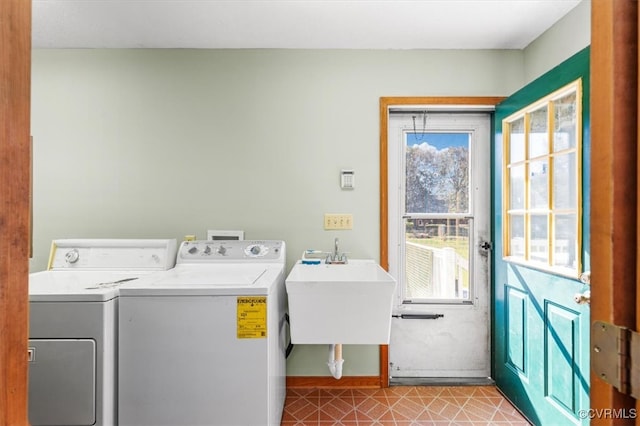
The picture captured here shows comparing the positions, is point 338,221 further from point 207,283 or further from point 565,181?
point 565,181

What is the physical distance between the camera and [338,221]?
7.45 ft

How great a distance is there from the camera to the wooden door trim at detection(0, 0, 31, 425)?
17.6 inches

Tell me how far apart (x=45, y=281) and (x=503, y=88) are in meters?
3.03

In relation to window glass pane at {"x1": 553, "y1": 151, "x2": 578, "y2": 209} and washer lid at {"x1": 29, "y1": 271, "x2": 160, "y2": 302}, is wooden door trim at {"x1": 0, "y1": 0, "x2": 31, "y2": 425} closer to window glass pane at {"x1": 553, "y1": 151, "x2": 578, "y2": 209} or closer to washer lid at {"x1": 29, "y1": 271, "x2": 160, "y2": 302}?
washer lid at {"x1": 29, "y1": 271, "x2": 160, "y2": 302}

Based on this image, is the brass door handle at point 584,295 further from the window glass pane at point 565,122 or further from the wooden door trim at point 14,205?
the wooden door trim at point 14,205

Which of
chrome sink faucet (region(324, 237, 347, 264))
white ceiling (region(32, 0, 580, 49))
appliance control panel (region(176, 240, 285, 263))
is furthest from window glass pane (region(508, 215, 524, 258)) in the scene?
appliance control panel (region(176, 240, 285, 263))

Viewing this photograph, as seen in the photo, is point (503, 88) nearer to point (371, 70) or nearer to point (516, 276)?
point (371, 70)

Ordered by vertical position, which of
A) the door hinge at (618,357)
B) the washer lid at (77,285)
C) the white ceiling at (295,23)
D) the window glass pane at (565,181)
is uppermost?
the white ceiling at (295,23)

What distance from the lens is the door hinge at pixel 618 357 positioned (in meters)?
0.45

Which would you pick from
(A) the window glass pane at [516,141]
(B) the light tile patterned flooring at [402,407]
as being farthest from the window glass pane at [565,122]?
(B) the light tile patterned flooring at [402,407]

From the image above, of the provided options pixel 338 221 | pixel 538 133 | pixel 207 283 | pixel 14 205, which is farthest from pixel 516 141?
pixel 14 205

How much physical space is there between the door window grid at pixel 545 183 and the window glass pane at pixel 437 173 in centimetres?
32

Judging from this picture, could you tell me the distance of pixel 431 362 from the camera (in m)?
2.41

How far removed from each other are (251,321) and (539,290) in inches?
62.0
